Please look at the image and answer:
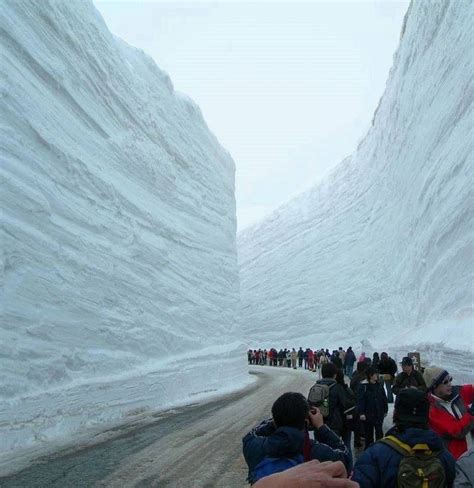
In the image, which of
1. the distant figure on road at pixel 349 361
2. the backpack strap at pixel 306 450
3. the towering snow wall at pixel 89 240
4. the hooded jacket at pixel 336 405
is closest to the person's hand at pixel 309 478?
the backpack strap at pixel 306 450

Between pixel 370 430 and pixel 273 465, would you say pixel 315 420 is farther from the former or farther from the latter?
pixel 370 430

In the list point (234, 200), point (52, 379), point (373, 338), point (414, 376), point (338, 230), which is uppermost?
point (338, 230)

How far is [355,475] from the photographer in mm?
2627

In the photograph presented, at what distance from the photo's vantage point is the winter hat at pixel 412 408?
2.64 meters

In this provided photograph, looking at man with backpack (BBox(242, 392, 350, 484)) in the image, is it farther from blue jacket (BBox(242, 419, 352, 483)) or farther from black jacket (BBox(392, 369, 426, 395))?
black jacket (BBox(392, 369, 426, 395))

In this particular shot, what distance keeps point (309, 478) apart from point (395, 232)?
97.6ft

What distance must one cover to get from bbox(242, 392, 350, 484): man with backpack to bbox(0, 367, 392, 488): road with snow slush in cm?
333

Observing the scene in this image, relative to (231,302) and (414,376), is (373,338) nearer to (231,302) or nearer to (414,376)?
(231,302)

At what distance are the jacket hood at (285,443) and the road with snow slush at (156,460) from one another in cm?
365

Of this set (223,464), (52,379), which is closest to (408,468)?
(223,464)

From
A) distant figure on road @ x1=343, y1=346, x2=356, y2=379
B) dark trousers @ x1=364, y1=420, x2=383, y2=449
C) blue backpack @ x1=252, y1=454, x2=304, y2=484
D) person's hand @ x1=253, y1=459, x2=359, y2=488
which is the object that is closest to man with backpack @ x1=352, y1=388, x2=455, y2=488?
blue backpack @ x1=252, y1=454, x2=304, y2=484

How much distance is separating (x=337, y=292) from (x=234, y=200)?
1098 centimetres

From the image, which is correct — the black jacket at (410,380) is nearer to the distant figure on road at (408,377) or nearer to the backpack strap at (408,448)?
the distant figure on road at (408,377)

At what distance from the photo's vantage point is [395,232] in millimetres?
30141
